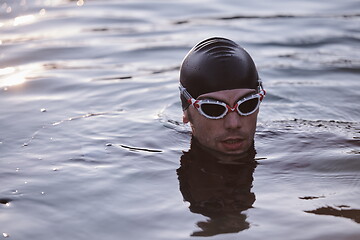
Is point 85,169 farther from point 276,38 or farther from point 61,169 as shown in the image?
point 276,38

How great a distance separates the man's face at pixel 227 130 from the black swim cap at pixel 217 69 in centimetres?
9

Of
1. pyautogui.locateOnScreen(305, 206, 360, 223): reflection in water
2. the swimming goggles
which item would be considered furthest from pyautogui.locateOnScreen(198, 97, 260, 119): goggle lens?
pyautogui.locateOnScreen(305, 206, 360, 223): reflection in water

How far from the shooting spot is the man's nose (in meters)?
6.20

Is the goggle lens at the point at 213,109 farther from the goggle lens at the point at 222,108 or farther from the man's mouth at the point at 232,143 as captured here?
the man's mouth at the point at 232,143

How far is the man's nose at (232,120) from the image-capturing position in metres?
6.20

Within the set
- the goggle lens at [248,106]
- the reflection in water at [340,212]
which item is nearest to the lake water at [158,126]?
the reflection in water at [340,212]

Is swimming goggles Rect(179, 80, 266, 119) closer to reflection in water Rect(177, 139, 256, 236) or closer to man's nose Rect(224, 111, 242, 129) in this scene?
man's nose Rect(224, 111, 242, 129)

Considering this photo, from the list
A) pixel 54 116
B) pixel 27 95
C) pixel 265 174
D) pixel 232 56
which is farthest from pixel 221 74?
pixel 27 95

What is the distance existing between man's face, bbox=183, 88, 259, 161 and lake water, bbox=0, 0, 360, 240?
22 cm

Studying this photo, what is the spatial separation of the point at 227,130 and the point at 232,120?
13 cm

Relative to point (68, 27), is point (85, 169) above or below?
below

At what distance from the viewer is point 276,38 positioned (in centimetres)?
1150

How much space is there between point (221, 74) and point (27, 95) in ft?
12.0

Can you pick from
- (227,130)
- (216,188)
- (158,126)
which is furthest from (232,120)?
(158,126)
